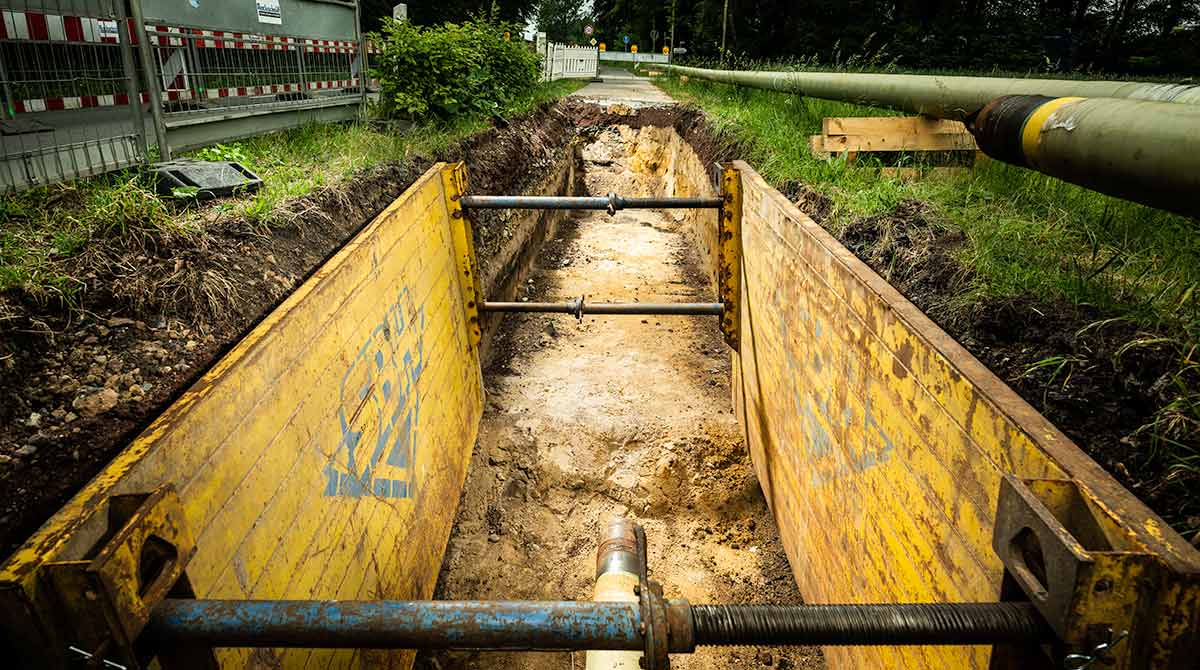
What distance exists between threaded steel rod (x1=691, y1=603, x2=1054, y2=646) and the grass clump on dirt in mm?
415

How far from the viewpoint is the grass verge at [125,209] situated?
87.6 inches

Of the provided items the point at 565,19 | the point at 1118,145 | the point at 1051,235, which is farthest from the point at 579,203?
the point at 565,19

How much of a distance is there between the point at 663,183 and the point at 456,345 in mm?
7546

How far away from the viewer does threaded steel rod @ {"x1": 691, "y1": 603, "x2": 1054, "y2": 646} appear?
122 centimetres

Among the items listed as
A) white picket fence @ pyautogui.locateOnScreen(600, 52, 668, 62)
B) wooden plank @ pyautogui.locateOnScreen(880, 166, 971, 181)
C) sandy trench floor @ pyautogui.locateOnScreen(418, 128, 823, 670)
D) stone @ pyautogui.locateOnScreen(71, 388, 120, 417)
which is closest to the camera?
stone @ pyautogui.locateOnScreen(71, 388, 120, 417)

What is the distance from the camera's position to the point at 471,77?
7.23 meters

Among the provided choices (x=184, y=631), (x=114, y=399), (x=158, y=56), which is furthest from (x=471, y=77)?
(x=184, y=631)

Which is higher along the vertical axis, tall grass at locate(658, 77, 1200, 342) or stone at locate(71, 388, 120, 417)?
tall grass at locate(658, 77, 1200, 342)

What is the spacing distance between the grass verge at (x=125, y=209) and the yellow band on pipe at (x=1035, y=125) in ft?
9.91

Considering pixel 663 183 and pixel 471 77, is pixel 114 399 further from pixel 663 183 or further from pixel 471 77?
pixel 663 183

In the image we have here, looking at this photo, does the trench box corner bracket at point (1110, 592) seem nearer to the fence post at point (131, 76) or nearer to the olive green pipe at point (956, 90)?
the olive green pipe at point (956, 90)

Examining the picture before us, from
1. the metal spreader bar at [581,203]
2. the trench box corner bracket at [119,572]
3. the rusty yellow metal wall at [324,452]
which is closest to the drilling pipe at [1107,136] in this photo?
the metal spreader bar at [581,203]

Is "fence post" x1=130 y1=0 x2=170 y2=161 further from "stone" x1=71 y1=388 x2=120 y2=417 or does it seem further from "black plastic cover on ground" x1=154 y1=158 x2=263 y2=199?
"stone" x1=71 y1=388 x2=120 y2=417

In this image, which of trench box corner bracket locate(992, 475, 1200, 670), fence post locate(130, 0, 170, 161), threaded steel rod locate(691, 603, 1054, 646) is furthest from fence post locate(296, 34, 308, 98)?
trench box corner bracket locate(992, 475, 1200, 670)
